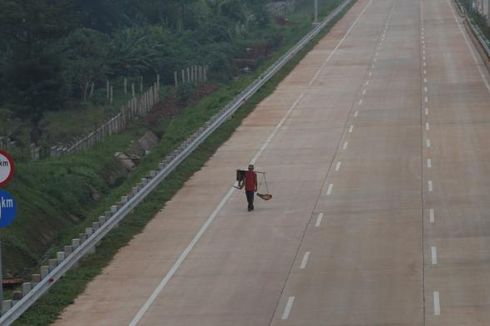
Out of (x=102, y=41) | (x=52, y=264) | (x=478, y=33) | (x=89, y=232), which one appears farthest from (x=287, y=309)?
(x=102, y=41)

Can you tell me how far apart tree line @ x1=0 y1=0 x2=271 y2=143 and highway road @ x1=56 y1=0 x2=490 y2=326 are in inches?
566

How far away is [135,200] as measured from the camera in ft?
107

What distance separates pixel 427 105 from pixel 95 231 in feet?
85.2

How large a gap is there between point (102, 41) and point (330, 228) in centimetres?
5823

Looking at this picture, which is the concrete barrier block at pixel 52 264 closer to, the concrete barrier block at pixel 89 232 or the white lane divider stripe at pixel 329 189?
the concrete barrier block at pixel 89 232

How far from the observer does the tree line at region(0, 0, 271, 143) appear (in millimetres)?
64938

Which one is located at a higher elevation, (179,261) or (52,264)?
(52,264)

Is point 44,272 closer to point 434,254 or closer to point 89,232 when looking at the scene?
point 89,232

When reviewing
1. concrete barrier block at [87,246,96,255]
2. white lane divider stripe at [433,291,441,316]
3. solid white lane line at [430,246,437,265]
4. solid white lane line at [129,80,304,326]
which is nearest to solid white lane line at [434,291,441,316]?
white lane divider stripe at [433,291,441,316]

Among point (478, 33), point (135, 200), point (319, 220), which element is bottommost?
point (478, 33)

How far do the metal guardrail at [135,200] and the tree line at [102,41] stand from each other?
38.3ft

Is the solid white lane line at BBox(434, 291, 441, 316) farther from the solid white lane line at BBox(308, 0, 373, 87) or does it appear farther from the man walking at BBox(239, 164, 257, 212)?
the solid white lane line at BBox(308, 0, 373, 87)

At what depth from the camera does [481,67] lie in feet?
211

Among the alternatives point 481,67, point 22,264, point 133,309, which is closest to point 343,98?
point 481,67
